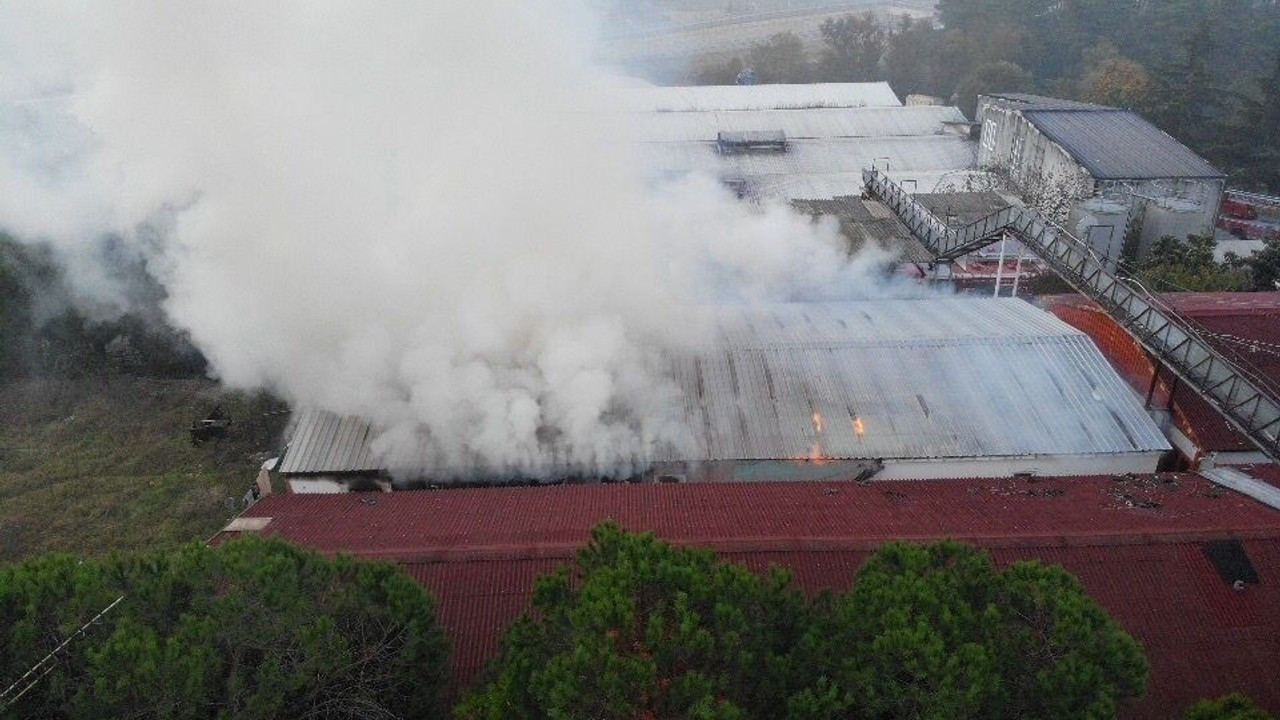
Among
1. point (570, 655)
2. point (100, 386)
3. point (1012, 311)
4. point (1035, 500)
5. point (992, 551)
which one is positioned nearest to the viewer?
point (570, 655)

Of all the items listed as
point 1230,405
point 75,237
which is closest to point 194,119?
point 75,237

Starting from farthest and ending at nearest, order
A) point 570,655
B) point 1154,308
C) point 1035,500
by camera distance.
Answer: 1. point 1154,308
2. point 1035,500
3. point 570,655

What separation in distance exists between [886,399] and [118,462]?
1531 centimetres

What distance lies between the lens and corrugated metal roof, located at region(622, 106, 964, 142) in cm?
4012

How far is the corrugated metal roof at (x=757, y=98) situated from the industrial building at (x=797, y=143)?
0.11m

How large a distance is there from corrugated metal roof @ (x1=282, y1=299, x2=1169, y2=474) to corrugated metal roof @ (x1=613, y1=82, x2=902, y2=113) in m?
27.2

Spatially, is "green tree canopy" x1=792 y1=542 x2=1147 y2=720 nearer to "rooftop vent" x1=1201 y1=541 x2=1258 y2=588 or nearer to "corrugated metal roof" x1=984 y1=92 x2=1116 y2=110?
"rooftop vent" x1=1201 y1=541 x2=1258 y2=588

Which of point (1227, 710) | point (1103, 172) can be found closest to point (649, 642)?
point (1227, 710)

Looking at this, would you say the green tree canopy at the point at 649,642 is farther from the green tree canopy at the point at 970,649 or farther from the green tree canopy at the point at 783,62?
the green tree canopy at the point at 783,62

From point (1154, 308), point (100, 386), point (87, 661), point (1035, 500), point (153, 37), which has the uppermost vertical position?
point (153, 37)

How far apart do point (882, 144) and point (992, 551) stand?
3049 cm

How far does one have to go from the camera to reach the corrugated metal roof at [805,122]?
40.1 m

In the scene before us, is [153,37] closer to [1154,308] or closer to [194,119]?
[194,119]

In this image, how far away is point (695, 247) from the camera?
22297 millimetres
